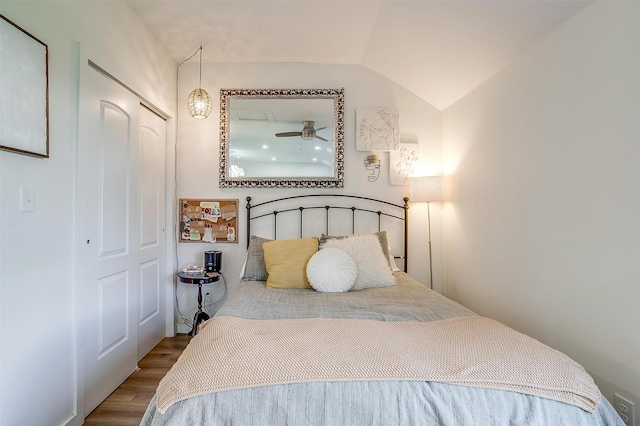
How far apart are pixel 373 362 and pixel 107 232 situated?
1.88 m

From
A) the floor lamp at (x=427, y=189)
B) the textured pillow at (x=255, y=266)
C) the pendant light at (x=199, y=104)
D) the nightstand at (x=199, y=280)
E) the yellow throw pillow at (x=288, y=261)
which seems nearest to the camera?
the yellow throw pillow at (x=288, y=261)

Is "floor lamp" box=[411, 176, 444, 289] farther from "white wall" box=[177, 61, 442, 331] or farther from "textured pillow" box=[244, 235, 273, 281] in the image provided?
"textured pillow" box=[244, 235, 273, 281]

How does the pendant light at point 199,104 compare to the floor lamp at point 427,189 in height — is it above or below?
above

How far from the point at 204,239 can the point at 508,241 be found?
2504 mm

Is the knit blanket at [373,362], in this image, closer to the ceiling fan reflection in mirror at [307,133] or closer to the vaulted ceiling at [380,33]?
the vaulted ceiling at [380,33]

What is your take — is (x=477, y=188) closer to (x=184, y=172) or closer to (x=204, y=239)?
(x=204, y=239)

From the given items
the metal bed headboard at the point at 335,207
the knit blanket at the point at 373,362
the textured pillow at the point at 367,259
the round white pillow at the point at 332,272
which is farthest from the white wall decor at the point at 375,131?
the knit blanket at the point at 373,362

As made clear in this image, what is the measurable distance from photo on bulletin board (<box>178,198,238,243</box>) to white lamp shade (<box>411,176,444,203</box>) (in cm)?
169

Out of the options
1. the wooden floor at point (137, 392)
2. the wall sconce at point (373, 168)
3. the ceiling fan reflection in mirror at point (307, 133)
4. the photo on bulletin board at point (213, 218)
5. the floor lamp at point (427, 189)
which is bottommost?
the wooden floor at point (137, 392)

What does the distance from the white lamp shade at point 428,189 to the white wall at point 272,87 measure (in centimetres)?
21

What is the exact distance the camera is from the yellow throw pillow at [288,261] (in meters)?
2.16

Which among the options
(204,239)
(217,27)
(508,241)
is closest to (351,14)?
(217,27)

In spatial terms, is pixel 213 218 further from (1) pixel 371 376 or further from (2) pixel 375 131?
(1) pixel 371 376

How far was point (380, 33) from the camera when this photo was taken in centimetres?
240
